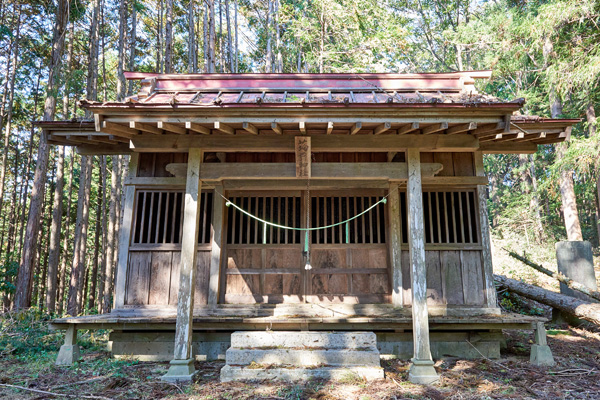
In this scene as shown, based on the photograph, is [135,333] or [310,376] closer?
[310,376]

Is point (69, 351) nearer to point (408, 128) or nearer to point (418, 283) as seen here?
point (418, 283)

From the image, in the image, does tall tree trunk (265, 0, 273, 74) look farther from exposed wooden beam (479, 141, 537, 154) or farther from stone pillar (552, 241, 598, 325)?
stone pillar (552, 241, 598, 325)

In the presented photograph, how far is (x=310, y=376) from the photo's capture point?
4.62m

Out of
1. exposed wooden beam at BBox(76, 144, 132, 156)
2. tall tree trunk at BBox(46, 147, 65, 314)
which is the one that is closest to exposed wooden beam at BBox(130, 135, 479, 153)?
exposed wooden beam at BBox(76, 144, 132, 156)

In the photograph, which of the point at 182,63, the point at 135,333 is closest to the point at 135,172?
the point at 135,333

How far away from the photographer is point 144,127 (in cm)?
495

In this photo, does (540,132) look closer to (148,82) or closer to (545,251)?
(148,82)

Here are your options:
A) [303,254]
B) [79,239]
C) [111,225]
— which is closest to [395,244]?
[303,254]

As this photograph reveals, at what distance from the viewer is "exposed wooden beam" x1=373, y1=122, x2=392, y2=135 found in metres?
4.72

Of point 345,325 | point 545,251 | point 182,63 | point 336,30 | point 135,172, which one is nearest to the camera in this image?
point 345,325

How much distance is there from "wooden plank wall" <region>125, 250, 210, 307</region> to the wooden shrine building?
0.02 meters

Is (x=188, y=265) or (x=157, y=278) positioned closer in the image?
(x=188, y=265)

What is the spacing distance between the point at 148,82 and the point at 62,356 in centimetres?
470

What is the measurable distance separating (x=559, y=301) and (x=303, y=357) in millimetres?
5391
